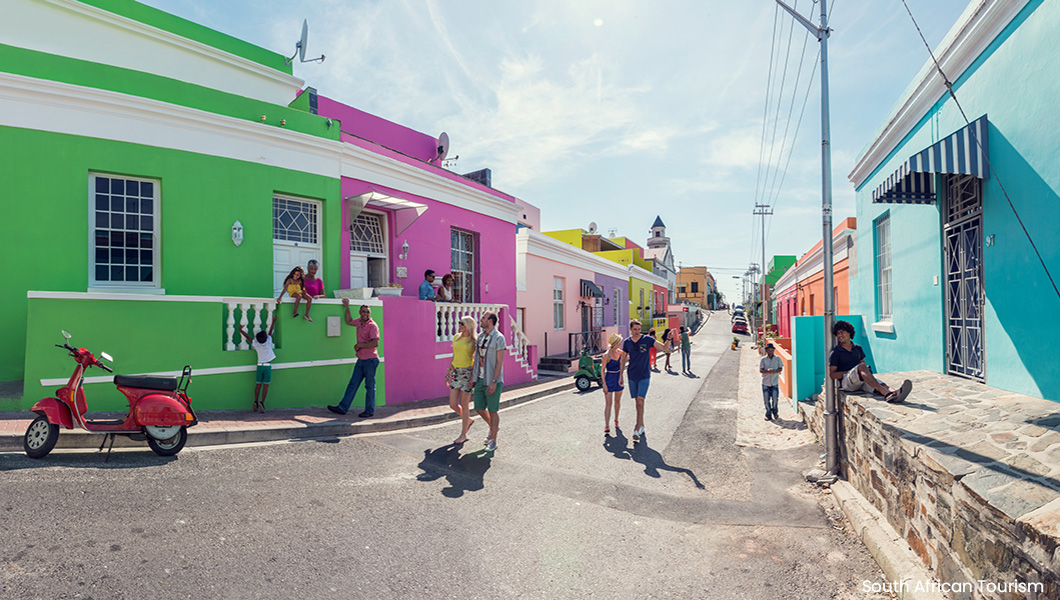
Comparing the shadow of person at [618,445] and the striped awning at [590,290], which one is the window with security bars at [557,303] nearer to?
the striped awning at [590,290]

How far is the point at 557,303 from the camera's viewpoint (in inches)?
802

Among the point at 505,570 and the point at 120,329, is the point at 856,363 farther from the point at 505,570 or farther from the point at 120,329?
the point at 120,329

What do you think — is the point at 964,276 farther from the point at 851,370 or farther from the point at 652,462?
the point at 652,462

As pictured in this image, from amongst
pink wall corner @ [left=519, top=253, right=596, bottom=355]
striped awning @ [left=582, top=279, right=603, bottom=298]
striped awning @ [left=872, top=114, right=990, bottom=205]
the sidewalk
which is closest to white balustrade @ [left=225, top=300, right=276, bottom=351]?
the sidewalk

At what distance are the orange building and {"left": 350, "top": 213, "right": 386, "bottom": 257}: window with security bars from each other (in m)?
8.46

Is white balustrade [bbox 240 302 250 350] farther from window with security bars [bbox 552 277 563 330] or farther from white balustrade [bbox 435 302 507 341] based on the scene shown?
window with security bars [bbox 552 277 563 330]

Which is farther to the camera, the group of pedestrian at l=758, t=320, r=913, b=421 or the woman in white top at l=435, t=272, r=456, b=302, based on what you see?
the woman in white top at l=435, t=272, r=456, b=302

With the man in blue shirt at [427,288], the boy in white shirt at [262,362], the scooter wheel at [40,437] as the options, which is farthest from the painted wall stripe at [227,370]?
the man in blue shirt at [427,288]

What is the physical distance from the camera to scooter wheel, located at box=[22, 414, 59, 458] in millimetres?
4961

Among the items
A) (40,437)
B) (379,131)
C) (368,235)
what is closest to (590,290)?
(379,131)

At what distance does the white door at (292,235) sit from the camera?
30.6ft

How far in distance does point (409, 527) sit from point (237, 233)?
21.4ft

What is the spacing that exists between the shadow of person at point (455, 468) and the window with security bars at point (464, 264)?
6973 millimetres

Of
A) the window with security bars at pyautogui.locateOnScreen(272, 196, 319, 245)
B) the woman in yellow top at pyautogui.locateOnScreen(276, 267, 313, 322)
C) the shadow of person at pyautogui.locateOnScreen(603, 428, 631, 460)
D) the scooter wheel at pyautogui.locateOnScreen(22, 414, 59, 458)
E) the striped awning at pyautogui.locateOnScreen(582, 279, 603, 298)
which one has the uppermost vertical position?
the window with security bars at pyautogui.locateOnScreen(272, 196, 319, 245)
